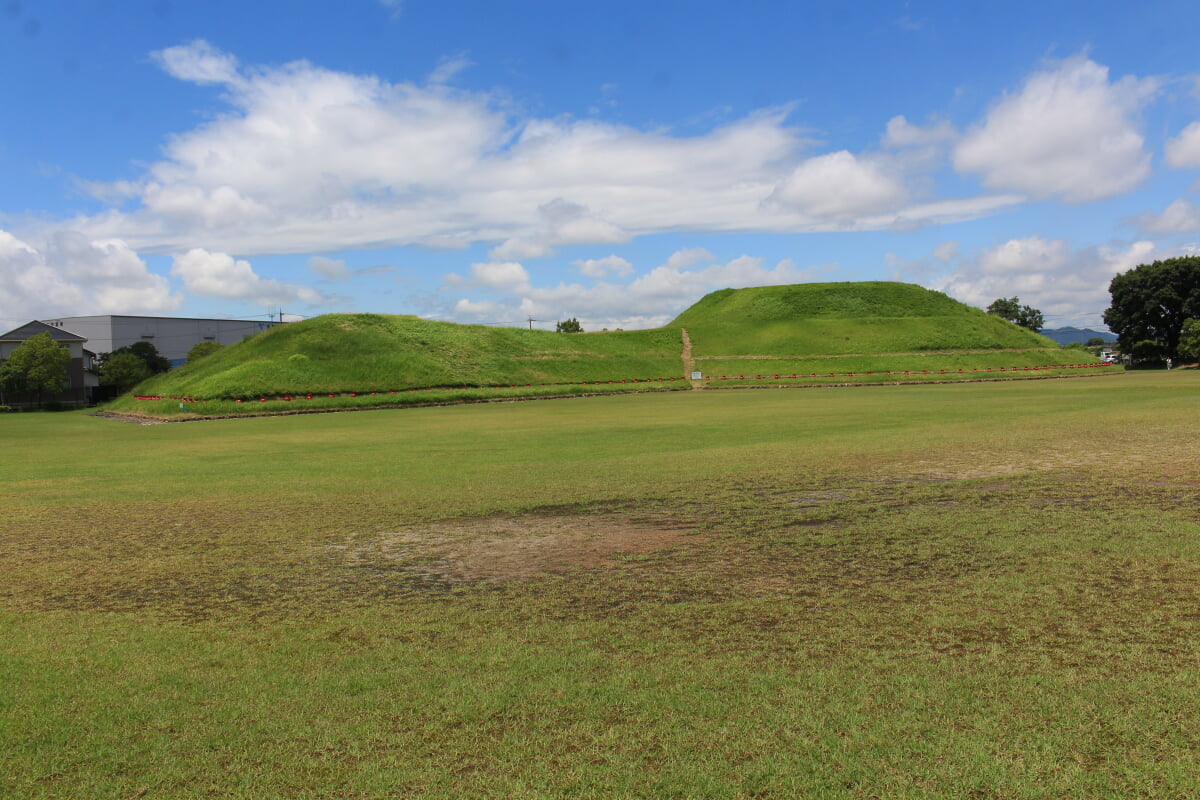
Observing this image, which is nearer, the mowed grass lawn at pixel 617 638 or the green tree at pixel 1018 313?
the mowed grass lawn at pixel 617 638

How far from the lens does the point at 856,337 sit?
8738 cm

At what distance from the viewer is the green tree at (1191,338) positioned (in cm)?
8450

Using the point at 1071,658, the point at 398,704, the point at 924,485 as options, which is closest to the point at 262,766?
the point at 398,704

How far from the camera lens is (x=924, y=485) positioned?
13.4 metres

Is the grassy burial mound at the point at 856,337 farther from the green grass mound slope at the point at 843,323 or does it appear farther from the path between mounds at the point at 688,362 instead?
the path between mounds at the point at 688,362

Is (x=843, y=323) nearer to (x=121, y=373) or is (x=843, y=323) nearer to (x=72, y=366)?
(x=121, y=373)

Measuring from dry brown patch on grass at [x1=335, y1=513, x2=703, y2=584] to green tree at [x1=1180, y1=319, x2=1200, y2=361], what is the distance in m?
97.6

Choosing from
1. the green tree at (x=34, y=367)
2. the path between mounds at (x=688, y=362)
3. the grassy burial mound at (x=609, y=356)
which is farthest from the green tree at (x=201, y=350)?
the path between mounds at (x=688, y=362)

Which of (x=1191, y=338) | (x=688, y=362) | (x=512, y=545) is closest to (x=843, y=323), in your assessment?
(x=688, y=362)

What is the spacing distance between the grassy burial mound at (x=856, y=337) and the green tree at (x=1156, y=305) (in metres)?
15.7

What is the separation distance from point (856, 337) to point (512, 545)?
274 ft

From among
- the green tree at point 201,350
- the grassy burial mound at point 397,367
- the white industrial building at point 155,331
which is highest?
the white industrial building at point 155,331

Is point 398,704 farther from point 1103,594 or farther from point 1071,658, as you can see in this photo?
point 1103,594

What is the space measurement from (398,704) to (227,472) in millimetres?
14680
